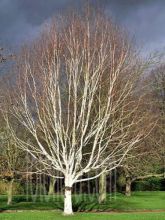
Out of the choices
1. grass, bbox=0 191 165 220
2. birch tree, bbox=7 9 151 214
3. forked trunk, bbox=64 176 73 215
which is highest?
birch tree, bbox=7 9 151 214

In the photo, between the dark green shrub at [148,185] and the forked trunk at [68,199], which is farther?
the dark green shrub at [148,185]

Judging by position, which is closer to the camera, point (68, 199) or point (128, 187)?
point (68, 199)

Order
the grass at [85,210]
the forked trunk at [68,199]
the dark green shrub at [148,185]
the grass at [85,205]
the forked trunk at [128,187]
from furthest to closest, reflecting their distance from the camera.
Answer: the dark green shrub at [148,185] < the forked trunk at [128,187] < the grass at [85,205] < the forked trunk at [68,199] < the grass at [85,210]

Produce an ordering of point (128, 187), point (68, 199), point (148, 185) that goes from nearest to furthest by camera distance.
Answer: point (68, 199)
point (128, 187)
point (148, 185)

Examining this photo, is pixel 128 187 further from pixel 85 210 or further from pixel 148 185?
pixel 85 210

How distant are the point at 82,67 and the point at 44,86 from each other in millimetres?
2354

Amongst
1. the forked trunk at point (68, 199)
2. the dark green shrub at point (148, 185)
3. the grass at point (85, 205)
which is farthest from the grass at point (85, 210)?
the dark green shrub at point (148, 185)

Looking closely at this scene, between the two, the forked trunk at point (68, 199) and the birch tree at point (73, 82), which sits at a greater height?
the birch tree at point (73, 82)

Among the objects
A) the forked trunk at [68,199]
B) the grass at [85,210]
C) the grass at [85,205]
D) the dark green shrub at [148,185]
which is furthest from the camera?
the dark green shrub at [148,185]

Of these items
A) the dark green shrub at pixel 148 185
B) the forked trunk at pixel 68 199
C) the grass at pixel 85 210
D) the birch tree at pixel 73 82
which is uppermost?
the birch tree at pixel 73 82

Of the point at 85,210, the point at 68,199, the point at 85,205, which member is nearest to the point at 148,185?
the point at 85,205

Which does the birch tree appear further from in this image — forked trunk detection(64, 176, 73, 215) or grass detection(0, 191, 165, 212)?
grass detection(0, 191, 165, 212)

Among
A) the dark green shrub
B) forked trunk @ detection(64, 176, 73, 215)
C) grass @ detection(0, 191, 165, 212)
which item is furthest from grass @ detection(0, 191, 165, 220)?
the dark green shrub

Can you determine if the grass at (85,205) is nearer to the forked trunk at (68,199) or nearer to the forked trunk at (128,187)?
the forked trunk at (68,199)
